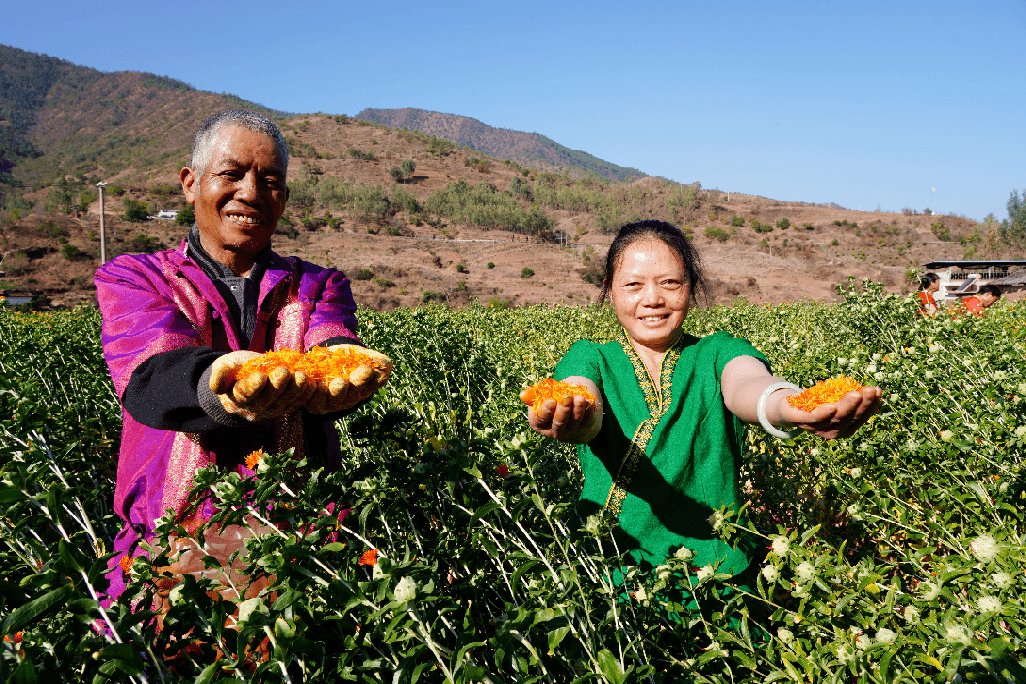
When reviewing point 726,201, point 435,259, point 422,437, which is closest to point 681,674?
point 422,437

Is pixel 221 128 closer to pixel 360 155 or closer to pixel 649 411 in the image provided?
pixel 649 411

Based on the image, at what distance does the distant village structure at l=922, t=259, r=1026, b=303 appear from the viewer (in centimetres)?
1412

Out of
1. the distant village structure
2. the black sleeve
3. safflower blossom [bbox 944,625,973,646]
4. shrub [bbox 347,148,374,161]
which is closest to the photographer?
safflower blossom [bbox 944,625,973,646]

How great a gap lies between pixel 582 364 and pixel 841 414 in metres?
0.68

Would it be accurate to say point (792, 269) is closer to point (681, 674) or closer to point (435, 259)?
point (435, 259)

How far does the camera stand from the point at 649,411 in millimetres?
1523

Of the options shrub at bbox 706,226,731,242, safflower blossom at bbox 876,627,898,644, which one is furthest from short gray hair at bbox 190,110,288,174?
shrub at bbox 706,226,731,242

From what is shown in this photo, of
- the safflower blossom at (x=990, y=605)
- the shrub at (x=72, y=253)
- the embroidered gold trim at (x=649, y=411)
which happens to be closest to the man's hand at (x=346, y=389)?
the embroidered gold trim at (x=649, y=411)

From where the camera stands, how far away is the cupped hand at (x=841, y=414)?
38.2 inches

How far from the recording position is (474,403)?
4219 mm

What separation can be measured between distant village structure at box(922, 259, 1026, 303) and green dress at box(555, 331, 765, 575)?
43.7 feet

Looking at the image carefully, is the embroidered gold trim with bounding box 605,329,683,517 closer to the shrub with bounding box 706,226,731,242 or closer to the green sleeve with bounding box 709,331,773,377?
the green sleeve with bounding box 709,331,773,377

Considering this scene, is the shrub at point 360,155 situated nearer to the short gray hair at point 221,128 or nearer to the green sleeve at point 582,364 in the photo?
the short gray hair at point 221,128

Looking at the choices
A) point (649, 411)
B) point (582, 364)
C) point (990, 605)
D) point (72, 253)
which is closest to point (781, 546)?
point (990, 605)
